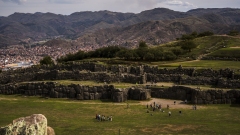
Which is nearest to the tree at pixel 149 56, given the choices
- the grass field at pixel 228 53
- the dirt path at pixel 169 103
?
the grass field at pixel 228 53

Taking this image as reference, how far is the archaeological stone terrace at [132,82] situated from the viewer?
53750mm

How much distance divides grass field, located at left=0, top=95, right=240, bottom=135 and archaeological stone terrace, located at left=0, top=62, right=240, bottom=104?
262 centimetres

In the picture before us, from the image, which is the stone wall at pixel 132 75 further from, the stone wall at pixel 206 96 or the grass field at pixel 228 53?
the grass field at pixel 228 53

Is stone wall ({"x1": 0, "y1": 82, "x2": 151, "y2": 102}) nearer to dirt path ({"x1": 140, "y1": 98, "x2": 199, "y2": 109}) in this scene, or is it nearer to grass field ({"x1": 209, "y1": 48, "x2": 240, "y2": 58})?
dirt path ({"x1": 140, "y1": 98, "x2": 199, "y2": 109})

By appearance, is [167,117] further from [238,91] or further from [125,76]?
[125,76]

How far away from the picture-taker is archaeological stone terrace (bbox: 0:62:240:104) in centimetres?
5375

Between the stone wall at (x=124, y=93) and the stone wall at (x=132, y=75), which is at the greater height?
the stone wall at (x=132, y=75)

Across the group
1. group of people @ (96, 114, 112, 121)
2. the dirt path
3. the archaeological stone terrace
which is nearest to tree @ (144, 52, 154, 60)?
the archaeological stone terrace

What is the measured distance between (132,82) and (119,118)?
23.2 m

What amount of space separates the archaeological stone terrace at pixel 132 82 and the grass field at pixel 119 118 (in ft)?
8.60

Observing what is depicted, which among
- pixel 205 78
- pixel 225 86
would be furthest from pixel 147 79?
pixel 225 86

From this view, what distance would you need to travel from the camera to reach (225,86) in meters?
58.6

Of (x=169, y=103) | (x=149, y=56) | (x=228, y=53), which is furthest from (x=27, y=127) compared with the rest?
(x=228, y=53)

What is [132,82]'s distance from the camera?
6706 cm
